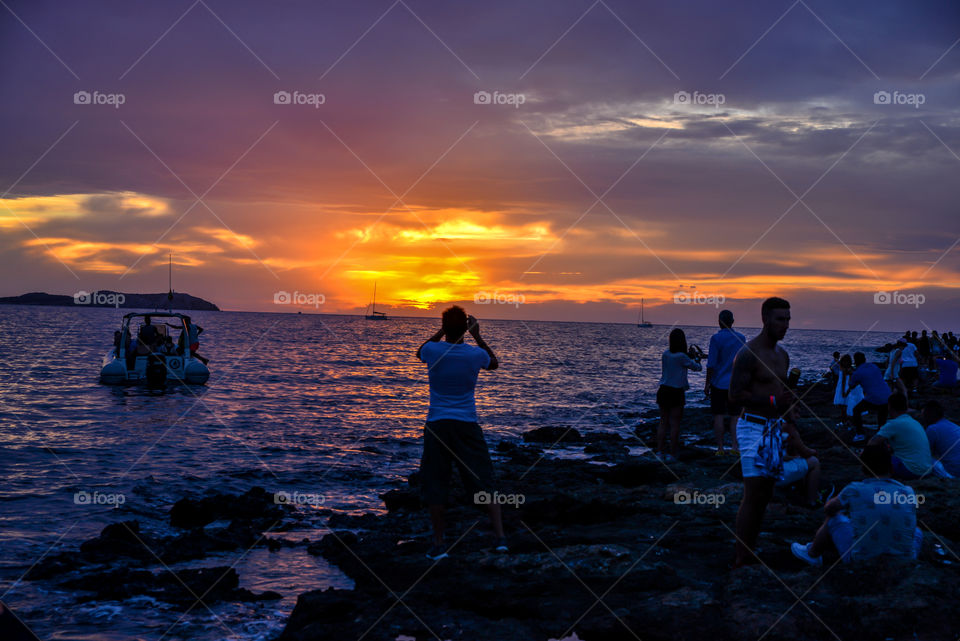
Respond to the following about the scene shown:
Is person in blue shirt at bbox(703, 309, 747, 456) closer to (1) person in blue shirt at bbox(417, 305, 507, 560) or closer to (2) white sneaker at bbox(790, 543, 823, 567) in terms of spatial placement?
(2) white sneaker at bbox(790, 543, 823, 567)

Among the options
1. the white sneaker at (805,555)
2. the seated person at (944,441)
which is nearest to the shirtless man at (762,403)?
the white sneaker at (805,555)

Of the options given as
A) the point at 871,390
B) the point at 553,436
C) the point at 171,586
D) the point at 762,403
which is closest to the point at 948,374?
the point at 871,390

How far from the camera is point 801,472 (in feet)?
20.2

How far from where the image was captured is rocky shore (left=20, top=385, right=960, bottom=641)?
5.11 meters

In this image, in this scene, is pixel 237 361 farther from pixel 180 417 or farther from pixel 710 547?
pixel 710 547

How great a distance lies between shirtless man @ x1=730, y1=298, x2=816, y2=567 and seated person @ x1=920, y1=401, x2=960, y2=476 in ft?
17.4

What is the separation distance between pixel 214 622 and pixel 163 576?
4.91 feet

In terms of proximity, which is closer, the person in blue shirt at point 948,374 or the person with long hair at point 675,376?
the person with long hair at point 675,376

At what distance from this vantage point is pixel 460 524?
879 cm

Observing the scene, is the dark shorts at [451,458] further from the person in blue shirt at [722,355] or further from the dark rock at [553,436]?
the dark rock at [553,436]

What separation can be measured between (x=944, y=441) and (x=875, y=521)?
5485 mm

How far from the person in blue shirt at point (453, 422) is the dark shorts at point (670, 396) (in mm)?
5824

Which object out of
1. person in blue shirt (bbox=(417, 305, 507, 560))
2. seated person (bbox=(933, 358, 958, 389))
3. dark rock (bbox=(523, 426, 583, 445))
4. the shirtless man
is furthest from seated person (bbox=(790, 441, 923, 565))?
seated person (bbox=(933, 358, 958, 389))

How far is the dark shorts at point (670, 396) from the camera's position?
39.4 feet
